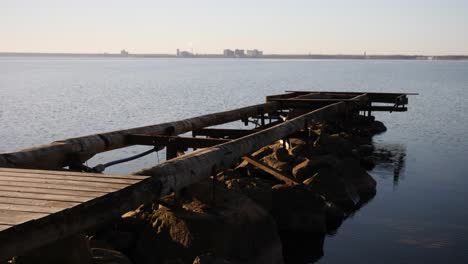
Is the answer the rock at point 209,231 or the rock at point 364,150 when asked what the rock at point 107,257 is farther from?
the rock at point 364,150

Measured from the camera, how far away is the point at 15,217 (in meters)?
5.06

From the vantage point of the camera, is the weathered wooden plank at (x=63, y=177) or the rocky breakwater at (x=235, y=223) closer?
the weathered wooden plank at (x=63, y=177)

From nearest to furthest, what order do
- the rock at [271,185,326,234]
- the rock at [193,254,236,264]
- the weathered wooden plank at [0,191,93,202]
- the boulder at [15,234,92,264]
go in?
the weathered wooden plank at [0,191,93,202], the boulder at [15,234,92,264], the rock at [193,254,236,264], the rock at [271,185,326,234]

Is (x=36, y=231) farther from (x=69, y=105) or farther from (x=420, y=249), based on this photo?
(x=69, y=105)

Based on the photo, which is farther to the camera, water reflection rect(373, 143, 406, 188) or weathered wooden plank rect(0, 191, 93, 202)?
water reflection rect(373, 143, 406, 188)

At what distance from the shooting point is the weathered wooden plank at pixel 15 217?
193 inches

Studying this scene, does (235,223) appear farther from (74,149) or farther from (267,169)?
(267,169)

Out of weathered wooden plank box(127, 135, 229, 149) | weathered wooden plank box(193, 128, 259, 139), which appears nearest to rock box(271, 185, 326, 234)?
weathered wooden plank box(127, 135, 229, 149)

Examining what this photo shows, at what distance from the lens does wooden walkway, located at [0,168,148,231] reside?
523 cm

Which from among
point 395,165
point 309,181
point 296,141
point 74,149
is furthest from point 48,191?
point 395,165

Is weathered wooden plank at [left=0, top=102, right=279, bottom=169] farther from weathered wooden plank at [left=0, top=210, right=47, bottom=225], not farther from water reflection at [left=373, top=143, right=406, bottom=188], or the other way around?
water reflection at [left=373, top=143, right=406, bottom=188]

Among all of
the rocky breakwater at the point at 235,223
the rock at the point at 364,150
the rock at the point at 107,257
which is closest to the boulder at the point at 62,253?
the rocky breakwater at the point at 235,223

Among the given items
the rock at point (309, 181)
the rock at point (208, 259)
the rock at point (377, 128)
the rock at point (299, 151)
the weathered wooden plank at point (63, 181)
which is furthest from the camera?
the rock at point (377, 128)

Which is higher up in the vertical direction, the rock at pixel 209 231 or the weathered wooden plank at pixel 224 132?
the weathered wooden plank at pixel 224 132
